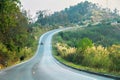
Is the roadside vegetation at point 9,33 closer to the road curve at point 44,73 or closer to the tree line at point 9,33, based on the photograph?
the tree line at point 9,33

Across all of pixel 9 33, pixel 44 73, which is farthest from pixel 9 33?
pixel 44 73

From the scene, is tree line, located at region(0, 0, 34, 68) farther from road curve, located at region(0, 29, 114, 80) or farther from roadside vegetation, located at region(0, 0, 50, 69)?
road curve, located at region(0, 29, 114, 80)

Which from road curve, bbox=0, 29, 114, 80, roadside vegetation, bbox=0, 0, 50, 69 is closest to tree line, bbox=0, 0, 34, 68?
roadside vegetation, bbox=0, 0, 50, 69

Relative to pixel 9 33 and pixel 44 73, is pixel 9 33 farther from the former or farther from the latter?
pixel 44 73

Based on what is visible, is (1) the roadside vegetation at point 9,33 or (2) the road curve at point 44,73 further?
(1) the roadside vegetation at point 9,33

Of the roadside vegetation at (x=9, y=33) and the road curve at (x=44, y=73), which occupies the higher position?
the roadside vegetation at (x=9, y=33)

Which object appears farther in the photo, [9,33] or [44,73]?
[9,33]

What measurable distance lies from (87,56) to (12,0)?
530 inches

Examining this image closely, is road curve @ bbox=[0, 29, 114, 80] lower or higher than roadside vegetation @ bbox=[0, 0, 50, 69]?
lower

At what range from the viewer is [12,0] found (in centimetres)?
5550

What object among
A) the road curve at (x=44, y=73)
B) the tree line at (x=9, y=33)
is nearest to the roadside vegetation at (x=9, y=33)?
the tree line at (x=9, y=33)

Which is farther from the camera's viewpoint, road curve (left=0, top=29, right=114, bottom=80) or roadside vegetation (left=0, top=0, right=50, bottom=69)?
roadside vegetation (left=0, top=0, right=50, bottom=69)

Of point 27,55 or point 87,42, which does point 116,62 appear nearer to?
point 87,42

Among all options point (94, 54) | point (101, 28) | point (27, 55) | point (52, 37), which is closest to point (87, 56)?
point (94, 54)
